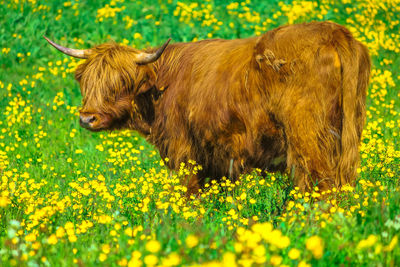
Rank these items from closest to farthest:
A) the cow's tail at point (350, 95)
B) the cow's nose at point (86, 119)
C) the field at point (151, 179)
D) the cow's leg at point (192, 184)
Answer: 1. the field at point (151, 179)
2. the cow's tail at point (350, 95)
3. the cow's nose at point (86, 119)
4. the cow's leg at point (192, 184)

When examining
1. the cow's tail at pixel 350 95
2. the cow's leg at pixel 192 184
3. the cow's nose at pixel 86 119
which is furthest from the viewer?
the cow's leg at pixel 192 184

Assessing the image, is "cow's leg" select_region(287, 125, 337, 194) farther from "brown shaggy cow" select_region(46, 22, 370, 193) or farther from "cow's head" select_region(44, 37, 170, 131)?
"cow's head" select_region(44, 37, 170, 131)

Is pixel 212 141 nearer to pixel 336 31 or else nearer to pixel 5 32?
pixel 336 31

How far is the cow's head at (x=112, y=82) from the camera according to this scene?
461cm

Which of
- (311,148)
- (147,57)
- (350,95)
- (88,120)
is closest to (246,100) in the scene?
(311,148)

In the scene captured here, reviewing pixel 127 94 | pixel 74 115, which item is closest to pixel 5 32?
pixel 74 115

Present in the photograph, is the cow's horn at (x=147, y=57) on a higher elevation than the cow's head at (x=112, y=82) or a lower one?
higher

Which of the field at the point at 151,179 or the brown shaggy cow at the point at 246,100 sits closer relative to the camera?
the field at the point at 151,179

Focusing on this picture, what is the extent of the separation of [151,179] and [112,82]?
A: 1.04 m

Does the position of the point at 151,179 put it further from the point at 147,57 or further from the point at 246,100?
the point at 147,57

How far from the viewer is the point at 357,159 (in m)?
3.81

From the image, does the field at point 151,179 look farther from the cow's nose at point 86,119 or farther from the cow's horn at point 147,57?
the cow's horn at point 147,57

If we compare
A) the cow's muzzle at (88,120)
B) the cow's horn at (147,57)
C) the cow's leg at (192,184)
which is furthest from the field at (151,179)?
the cow's horn at (147,57)

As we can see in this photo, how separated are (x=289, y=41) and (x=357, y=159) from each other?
1.02m
